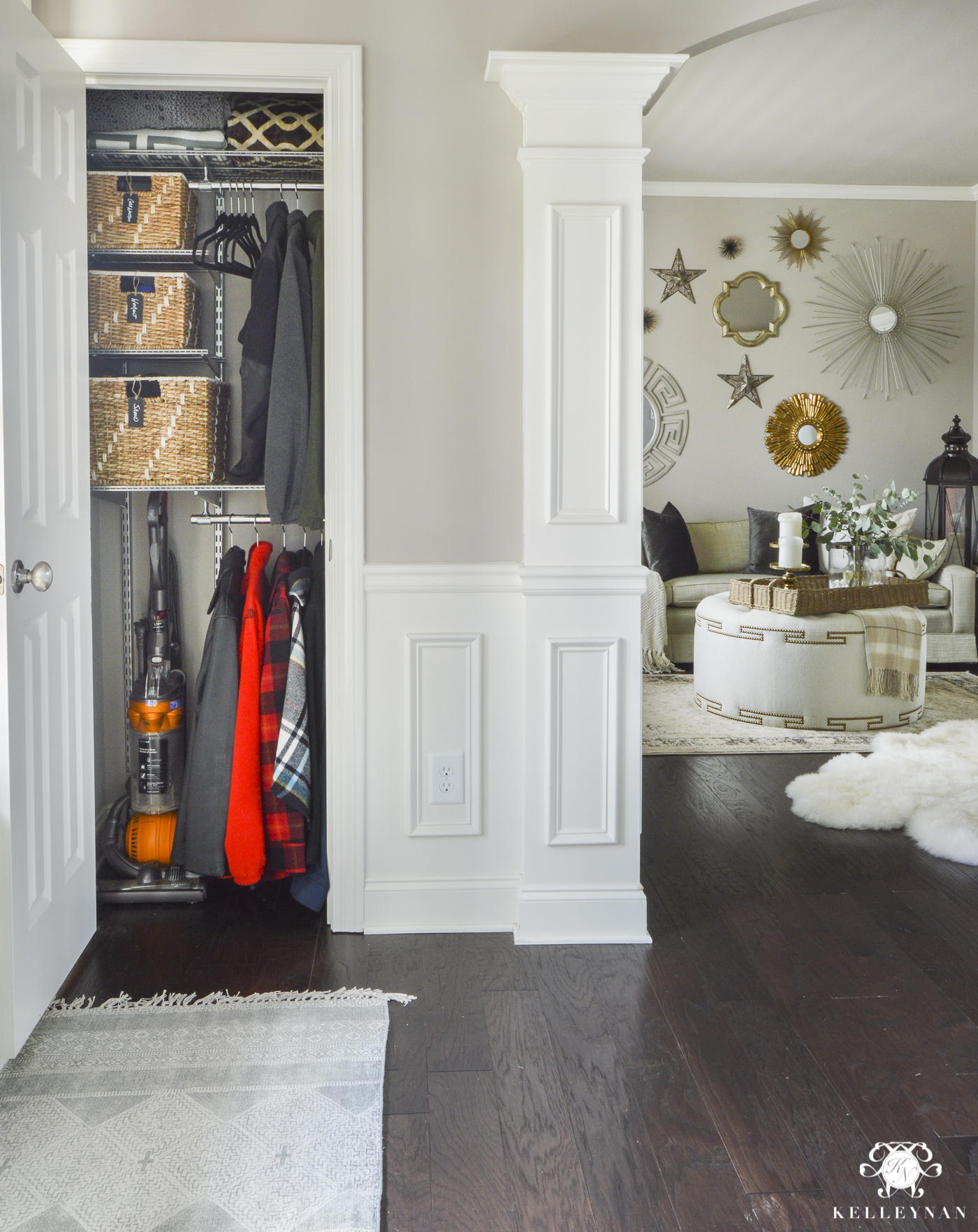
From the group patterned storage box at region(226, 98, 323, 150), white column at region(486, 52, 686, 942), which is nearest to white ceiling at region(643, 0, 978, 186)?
white column at region(486, 52, 686, 942)

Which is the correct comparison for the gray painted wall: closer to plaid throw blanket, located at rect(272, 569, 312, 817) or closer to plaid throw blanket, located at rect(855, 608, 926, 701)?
plaid throw blanket, located at rect(855, 608, 926, 701)

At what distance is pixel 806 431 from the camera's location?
22.9 feet

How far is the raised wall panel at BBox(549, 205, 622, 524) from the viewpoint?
7.70 feet

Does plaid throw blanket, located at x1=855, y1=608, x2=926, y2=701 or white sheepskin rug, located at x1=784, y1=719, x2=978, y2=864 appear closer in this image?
white sheepskin rug, located at x1=784, y1=719, x2=978, y2=864

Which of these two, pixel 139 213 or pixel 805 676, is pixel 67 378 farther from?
pixel 805 676

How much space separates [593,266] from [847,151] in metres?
4.64

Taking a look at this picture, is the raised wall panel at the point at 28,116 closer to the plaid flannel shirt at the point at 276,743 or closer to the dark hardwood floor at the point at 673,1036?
the plaid flannel shirt at the point at 276,743

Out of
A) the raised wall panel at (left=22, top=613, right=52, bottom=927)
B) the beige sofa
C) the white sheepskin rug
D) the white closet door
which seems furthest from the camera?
the beige sofa

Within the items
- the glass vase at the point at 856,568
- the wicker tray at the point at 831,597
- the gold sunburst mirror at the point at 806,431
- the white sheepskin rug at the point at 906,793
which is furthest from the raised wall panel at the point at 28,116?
the gold sunburst mirror at the point at 806,431

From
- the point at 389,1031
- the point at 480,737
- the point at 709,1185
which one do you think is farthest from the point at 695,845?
the point at 709,1185

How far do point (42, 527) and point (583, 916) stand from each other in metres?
1.49

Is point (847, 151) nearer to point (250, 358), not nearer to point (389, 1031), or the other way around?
point (250, 358)

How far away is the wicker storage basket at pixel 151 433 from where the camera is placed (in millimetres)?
2574

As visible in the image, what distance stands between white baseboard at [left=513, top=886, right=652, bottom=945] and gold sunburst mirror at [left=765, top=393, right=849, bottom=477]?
16.9ft
